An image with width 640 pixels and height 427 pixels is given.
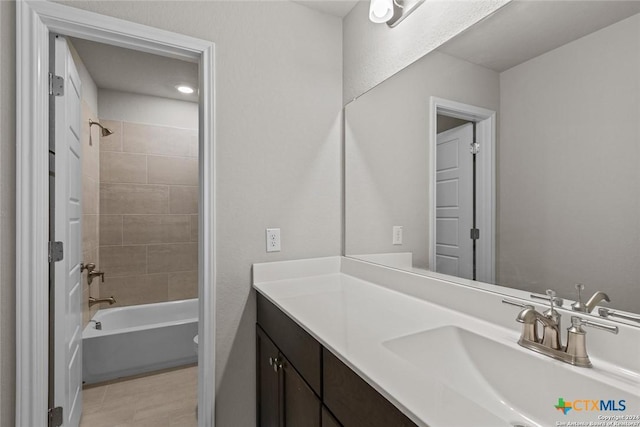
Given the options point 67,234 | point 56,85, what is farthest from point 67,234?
point 56,85

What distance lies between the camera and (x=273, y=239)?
1.59 m

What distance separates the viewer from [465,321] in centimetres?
99

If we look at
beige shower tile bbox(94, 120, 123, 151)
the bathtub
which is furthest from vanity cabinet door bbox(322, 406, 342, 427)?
beige shower tile bbox(94, 120, 123, 151)

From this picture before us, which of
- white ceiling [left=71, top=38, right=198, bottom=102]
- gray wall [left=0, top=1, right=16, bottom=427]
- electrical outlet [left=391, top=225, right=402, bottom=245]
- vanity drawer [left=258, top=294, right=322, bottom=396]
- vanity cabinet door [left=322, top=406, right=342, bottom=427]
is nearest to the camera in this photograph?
vanity cabinet door [left=322, top=406, right=342, bottom=427]

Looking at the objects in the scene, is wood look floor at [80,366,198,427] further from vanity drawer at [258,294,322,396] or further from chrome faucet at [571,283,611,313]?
chrome faucet at [571,283,611,313]

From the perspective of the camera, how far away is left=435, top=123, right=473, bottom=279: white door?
3.65 feet

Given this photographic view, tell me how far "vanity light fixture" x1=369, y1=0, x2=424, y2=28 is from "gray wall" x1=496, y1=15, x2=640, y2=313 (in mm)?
617

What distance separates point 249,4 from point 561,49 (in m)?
1.37

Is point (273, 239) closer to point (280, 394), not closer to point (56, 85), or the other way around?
point (280, 394)

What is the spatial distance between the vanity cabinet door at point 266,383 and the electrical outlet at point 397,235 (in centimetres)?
72

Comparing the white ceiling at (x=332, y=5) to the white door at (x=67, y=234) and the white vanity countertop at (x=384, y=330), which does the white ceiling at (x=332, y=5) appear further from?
the white vanity countertop at (x=384, y=330)

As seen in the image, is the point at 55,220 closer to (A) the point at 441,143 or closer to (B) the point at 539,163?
(A) the point at 441,143

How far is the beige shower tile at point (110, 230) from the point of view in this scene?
282cm

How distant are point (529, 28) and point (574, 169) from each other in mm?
439
